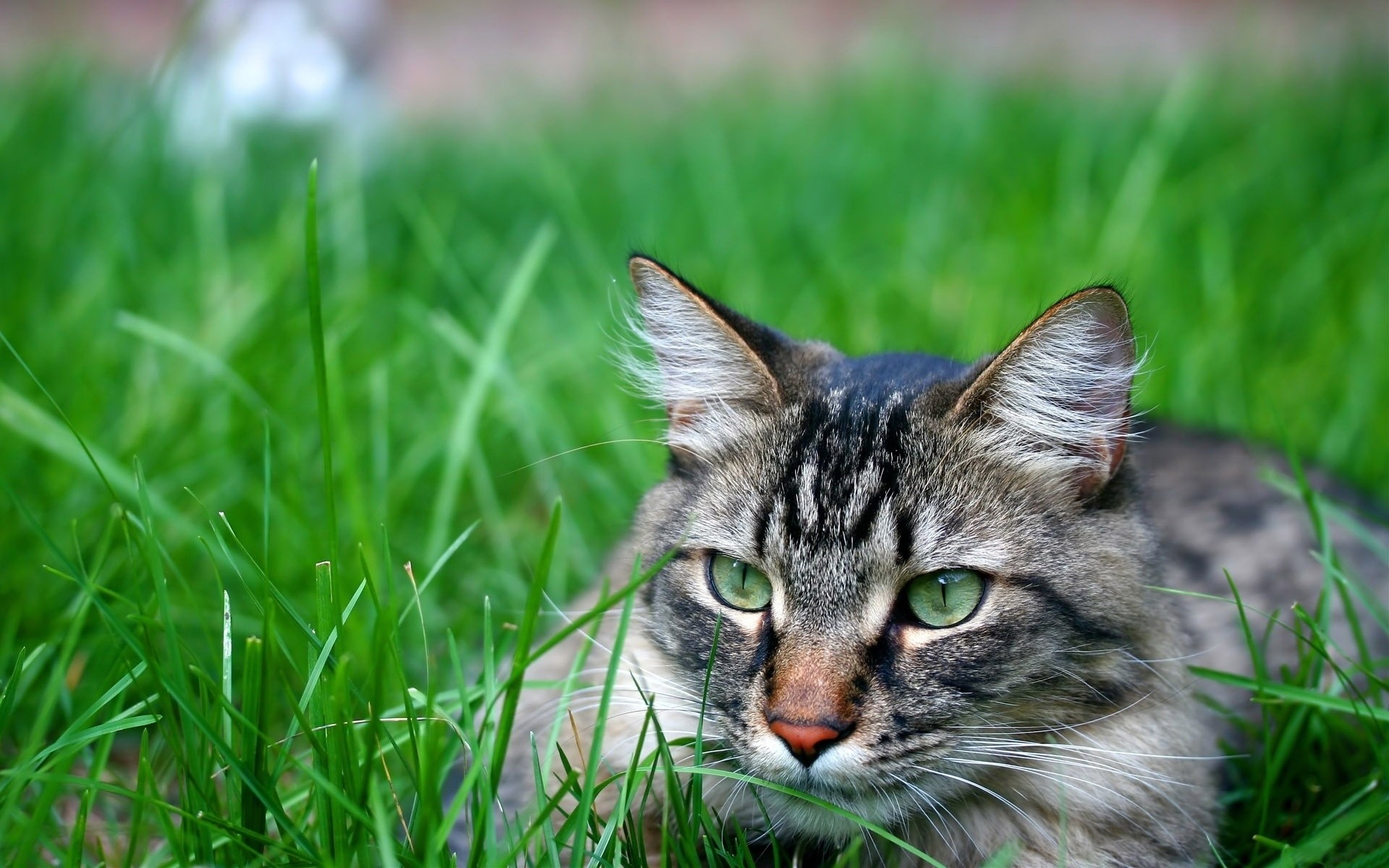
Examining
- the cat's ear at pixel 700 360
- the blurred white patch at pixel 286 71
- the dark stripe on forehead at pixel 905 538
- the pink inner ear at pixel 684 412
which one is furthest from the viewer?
the blurred white patch at pixel 286 71

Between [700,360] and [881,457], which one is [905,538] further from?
[700,360]

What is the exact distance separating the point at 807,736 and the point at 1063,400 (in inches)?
31.6

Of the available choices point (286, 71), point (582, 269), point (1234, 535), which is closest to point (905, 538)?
point (1234, 535)

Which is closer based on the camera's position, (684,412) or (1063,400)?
(1063,400)

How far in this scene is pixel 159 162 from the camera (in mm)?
5277

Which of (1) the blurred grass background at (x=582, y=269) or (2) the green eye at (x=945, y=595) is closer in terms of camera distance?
(2) the green eye at (x=945, y=595)

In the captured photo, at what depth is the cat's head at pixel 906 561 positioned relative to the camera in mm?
1918

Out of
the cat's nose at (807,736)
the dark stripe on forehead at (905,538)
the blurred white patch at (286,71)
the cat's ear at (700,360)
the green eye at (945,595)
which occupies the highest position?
the blurred white patch at (286,71)

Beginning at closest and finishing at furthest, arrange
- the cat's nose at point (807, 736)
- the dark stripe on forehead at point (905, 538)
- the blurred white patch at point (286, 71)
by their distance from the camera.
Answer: the cat's nose at point (807, 736)
the dark stripe on forehead at point (905, 538)
the blurred white patch at point (286, 71)

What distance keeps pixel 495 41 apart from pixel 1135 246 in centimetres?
536

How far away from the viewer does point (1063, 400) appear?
2168mm

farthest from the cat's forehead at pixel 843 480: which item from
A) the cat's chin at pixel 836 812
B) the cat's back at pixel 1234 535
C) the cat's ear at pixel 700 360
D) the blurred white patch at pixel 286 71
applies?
the blurred white patch at pixel 286 71

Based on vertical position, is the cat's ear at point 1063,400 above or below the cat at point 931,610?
above

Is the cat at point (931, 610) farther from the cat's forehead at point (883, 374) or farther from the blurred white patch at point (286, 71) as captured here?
the blurred white patch at point (286, 71)
